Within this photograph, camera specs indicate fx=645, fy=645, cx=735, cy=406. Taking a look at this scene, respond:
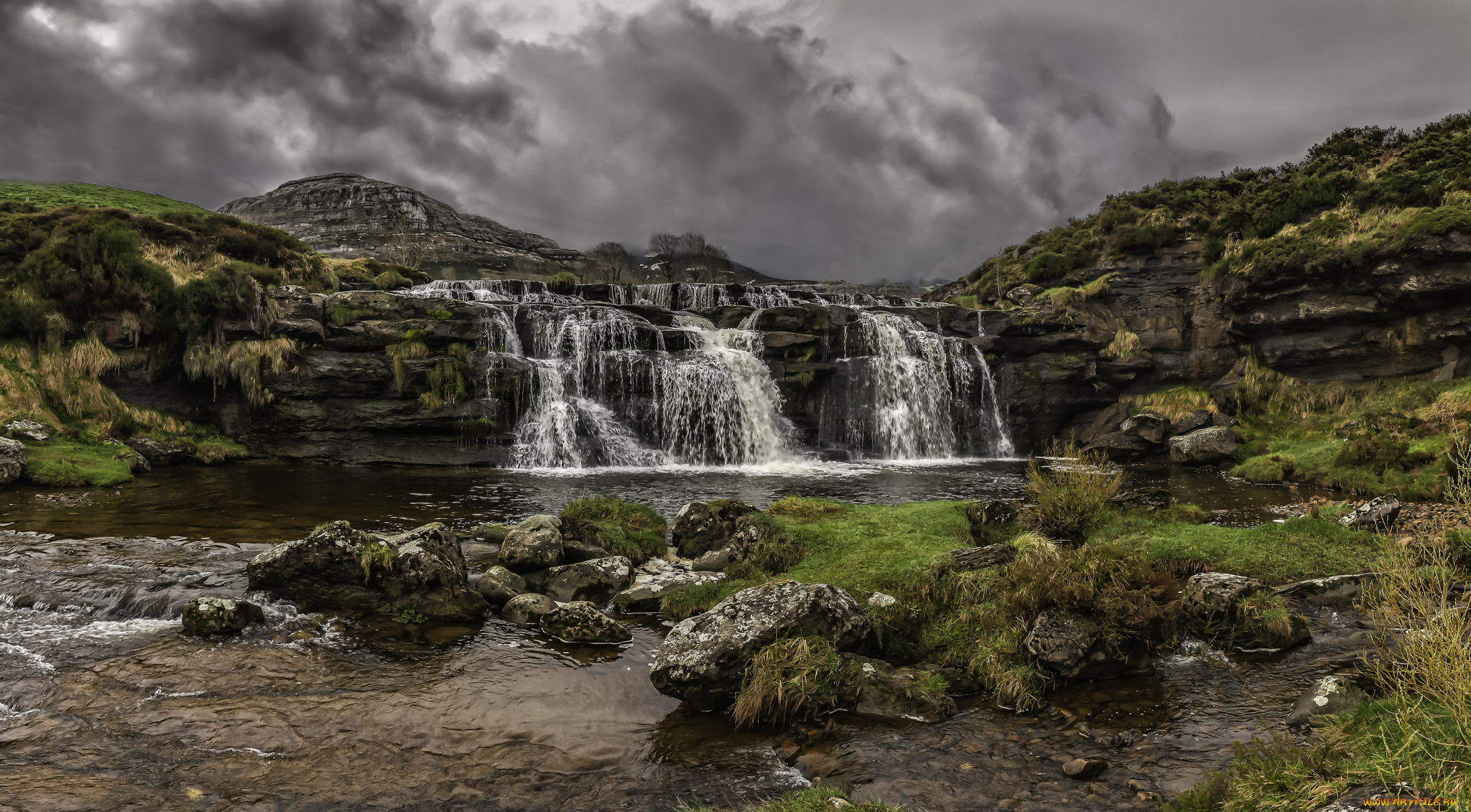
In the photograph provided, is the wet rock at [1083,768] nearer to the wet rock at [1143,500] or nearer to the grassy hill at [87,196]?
the wet rock at [1143,500]

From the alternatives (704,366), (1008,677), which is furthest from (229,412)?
(1008,677)

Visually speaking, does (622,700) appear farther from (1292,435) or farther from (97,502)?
(1292,435)

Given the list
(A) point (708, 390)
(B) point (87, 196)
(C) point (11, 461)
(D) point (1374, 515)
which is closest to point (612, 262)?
→ (B) point (87, 196)

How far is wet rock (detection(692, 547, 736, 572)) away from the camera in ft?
35.3

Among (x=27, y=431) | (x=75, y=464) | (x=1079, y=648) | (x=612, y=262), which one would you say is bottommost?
(x=1079, y=648)

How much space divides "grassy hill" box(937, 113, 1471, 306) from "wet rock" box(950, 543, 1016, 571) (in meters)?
29.5

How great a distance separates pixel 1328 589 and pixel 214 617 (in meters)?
14.2

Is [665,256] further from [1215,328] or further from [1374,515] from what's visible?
[1374,515]

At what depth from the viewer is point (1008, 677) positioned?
6.44 metres

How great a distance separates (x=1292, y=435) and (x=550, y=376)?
31.0m

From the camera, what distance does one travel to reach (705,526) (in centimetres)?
1210

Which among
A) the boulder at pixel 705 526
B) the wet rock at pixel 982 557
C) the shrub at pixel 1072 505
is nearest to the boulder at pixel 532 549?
the boulder at pixel 705 526

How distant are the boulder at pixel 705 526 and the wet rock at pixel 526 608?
333 centimetres

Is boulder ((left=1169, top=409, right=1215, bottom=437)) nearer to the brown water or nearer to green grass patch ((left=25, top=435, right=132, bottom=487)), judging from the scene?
the brown water
